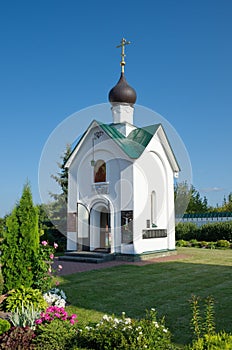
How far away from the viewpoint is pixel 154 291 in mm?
8164

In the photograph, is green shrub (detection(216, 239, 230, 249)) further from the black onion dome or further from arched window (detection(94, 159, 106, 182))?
the black onion dome

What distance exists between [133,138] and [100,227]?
15.1 feet

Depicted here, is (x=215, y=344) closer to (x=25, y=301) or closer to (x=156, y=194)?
(x=25, y=301)

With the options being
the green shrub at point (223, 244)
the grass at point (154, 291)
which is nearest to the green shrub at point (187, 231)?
the green shrub at point (223, 244)

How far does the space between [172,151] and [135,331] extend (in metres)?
14.1

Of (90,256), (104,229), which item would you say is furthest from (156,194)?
(90,256)

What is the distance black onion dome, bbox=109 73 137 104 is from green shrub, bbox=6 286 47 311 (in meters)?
12.2

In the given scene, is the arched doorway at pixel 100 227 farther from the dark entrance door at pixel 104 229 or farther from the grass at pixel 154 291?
the grass at pixel 154 291

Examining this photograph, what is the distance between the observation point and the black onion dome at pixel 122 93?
53.8ft

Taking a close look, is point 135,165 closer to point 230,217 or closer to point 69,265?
point 69,265

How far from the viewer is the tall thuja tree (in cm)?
658

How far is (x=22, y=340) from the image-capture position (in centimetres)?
426

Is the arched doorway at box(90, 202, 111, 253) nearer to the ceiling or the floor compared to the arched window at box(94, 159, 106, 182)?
nearer to the floor

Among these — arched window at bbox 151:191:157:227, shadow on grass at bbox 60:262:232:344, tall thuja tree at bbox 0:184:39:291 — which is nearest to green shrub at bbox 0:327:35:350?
shadow on grass at bbox 60:262:232:344
